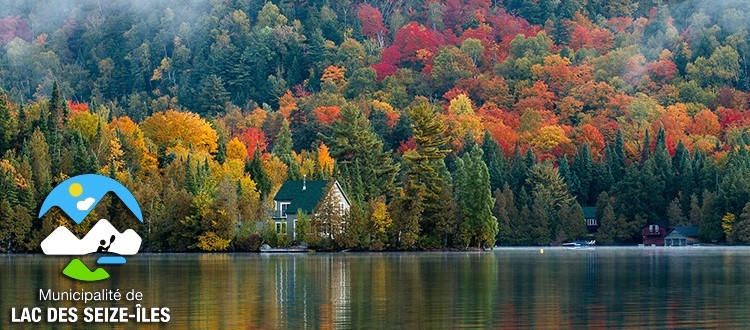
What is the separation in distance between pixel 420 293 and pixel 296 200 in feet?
228

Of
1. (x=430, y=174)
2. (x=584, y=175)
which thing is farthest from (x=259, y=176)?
(x=584, y=175)

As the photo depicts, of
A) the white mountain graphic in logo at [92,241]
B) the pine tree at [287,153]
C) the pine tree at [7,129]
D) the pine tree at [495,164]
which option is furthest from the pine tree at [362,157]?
the pine tree at [7,129]

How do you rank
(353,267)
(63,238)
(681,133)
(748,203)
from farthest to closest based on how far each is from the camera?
(681,133) < (748,203) < (63,238) < (353,267)

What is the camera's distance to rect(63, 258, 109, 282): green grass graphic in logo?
217 feet

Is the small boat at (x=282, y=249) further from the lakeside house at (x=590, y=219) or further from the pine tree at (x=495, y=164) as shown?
the lakeside house at (x=590, y=219)

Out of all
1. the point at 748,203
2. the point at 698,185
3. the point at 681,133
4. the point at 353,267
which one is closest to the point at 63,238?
the point at 353,267

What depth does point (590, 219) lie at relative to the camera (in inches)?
6570

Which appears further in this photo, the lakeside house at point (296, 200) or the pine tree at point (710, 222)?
the pine tree at point (710, 222)

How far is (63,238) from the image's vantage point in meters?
95.0

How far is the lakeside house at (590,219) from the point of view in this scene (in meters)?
164

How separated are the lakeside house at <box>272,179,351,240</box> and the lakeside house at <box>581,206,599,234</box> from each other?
1818 inches

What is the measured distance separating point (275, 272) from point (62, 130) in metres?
58.4

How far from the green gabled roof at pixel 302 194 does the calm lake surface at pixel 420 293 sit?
3824cm

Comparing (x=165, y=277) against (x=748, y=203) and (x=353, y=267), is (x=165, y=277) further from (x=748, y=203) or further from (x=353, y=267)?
(x=748, y=203)
